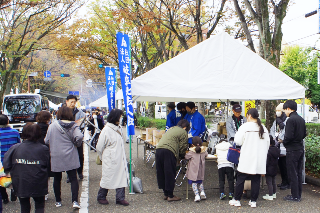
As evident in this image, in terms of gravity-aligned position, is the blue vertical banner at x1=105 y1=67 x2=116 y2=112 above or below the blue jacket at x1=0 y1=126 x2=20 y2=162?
above

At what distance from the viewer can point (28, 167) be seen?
11.1 ft

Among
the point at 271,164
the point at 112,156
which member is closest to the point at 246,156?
the point at 271,164

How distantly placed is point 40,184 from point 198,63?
3.79 metres

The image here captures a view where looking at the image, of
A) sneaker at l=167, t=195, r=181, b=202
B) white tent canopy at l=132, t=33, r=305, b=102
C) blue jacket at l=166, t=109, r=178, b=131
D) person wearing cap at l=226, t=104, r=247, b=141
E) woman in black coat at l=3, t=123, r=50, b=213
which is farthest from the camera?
blue jacket at l=166, t=109, r=178, b=131

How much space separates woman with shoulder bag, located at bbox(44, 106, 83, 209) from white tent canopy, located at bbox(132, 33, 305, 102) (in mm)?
1380

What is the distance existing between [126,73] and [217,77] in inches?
73.5

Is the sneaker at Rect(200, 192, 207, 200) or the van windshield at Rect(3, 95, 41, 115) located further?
the van windshield at Rect(3, 95, 41, 115)

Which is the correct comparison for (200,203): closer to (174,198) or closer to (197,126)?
(174,198)

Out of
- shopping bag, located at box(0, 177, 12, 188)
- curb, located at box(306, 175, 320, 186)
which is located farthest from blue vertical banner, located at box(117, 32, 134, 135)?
curb, located at box(306, 175, 320, 186)

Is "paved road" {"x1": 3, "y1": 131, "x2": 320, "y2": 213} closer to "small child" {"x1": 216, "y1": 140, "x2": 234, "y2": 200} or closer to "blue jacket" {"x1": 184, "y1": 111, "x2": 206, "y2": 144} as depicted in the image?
"small child" {"x1": 216, "y1": 140, "x2": 234, "y2": 200}

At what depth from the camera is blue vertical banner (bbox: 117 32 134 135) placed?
5.20m

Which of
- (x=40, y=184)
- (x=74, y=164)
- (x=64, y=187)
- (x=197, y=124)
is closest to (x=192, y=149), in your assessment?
(x=197, y=124)

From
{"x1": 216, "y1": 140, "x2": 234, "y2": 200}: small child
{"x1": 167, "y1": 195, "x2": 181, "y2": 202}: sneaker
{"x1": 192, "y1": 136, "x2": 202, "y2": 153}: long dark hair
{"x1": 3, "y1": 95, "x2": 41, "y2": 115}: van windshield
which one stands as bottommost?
{"x1": 167, "y1": 195, "x2": 181, "y2": 202}: sneaker

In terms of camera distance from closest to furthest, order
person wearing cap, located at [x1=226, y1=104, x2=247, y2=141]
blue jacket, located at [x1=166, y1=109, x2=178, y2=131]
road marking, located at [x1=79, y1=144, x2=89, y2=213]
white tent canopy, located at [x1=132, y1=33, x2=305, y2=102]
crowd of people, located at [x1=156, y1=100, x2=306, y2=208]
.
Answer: crowd of people, located at [x1=156, y1=100, x2=306, y2=208] < road marking, located at [x1=79, y1=144, x2=89, y2=213] < white tent canopy, located at [x1=132, y1=33, x2=305, y2=102] < person wearing cap, located at [x1=226, y1=104, x2=247, y2=141] < blue jacket, located at [x1=166, y1=109, x2=178, y2=131]
